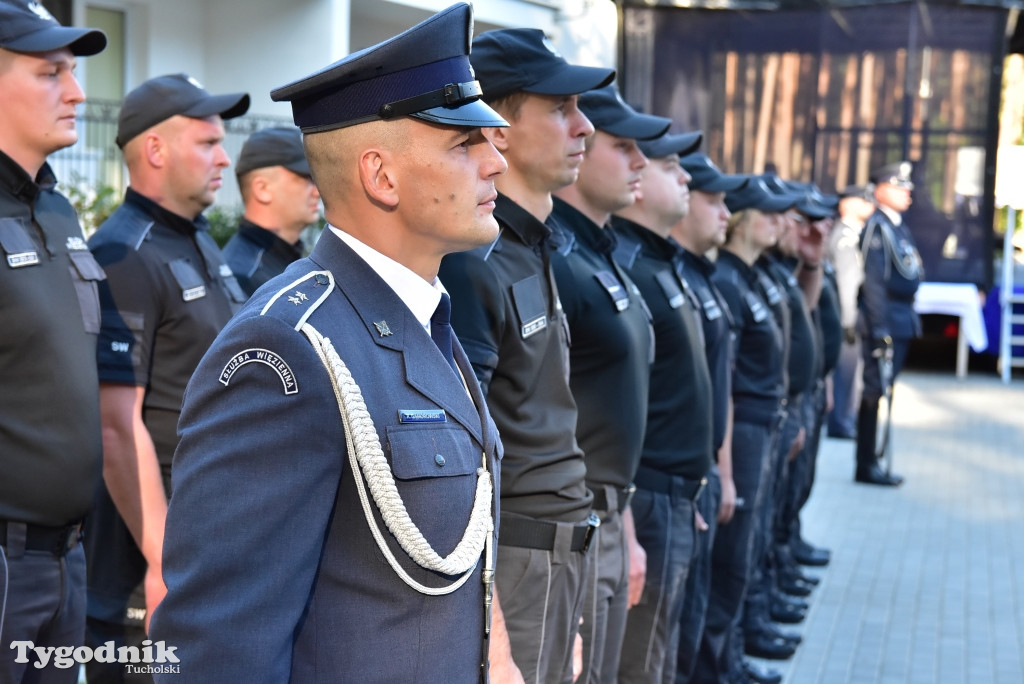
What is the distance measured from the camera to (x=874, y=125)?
1836 centimetres

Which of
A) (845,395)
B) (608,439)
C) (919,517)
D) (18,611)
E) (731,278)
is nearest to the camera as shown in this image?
(18,611)

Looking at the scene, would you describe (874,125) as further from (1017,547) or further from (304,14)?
(1017,547)

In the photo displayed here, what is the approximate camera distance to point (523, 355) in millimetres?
2934

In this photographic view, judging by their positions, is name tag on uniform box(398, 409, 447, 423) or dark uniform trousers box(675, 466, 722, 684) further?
dark uniform trousers box(675, 466, 722, 684)

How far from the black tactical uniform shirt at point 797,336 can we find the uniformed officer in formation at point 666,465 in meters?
2.49

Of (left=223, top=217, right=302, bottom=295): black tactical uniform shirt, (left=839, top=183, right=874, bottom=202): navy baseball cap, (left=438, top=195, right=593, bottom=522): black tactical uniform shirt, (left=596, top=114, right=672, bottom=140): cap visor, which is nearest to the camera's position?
(left=438, top=195, right=593, bottom=522): black tactical uniform shirt

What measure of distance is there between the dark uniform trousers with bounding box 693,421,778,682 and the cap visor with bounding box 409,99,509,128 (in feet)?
13.0

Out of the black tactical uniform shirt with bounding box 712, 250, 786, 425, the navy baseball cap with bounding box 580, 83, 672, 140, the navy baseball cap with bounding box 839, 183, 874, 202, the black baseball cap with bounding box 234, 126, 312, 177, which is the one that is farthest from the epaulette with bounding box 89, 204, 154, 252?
the navy baseball cap with bounding box 839, 183, 874, 202

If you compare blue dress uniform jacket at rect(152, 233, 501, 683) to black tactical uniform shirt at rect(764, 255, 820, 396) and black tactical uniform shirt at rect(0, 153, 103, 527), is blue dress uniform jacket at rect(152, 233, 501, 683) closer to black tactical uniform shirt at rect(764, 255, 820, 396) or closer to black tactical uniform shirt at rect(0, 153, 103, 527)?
black tactical uniform shirt at rect(0, 153, 103, 527)

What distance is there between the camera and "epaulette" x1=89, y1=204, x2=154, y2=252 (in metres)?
3.65

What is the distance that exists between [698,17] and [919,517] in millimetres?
11798

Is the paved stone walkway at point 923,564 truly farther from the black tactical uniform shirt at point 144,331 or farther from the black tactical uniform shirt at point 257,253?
the black tactical uniform shirt at point 144,331

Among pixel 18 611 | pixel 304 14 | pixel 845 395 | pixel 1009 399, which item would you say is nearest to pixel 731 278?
pixel 18 611

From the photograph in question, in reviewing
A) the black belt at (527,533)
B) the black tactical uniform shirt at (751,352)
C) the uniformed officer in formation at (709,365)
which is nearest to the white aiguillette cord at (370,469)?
the black belt at (527,533)
